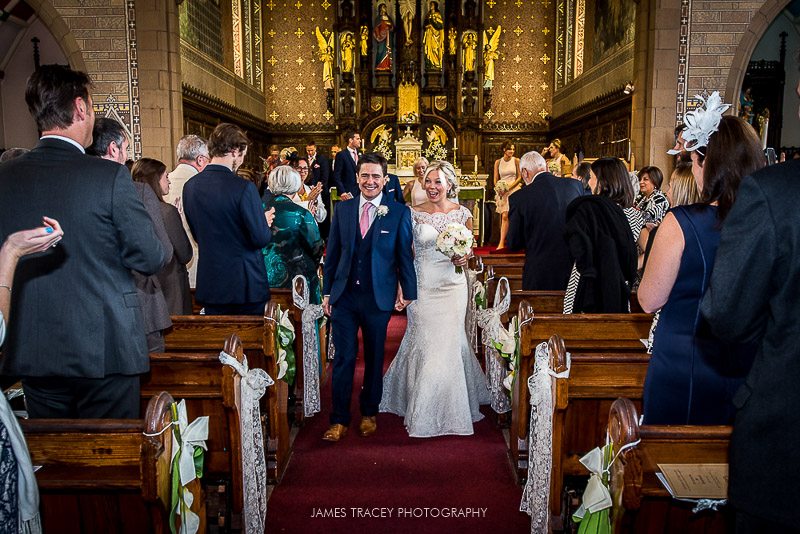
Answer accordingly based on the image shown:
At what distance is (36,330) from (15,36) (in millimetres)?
11450

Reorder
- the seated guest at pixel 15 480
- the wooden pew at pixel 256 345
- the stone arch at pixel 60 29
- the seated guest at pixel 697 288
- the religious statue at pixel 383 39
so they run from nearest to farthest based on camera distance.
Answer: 1. the seated guest at pixel 15 480
2. the seated guest at pixel 697 288
3. the wooden pew at pixel 256 345
4. the stone arch at pixel 60 29
5. the religious statue at pixel 383 39

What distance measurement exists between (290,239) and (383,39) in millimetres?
12752

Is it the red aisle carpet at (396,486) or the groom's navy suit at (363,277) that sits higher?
the groom's navy suit at (363,277)

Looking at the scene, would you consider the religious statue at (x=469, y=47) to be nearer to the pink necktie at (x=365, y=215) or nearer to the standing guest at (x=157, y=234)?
the pink necktie at (x=365, y=215)

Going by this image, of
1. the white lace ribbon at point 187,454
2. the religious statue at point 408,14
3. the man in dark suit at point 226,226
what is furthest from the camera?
the religious statue at point 408,14

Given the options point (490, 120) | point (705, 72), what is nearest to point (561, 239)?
point (705, 72)

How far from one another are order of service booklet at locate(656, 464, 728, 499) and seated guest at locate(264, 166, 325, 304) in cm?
331

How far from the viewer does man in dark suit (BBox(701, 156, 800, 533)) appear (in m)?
1.43

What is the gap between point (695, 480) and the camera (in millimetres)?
1823

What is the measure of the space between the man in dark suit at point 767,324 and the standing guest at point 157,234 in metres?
2.39

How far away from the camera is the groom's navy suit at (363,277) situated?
4.13 meters

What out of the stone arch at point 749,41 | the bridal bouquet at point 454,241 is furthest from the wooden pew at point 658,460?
the stone arch at point 749,41

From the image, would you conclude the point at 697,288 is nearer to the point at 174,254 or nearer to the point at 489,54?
the point at 174,254

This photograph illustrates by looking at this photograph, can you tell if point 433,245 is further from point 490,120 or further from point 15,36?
point 490,120
